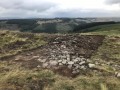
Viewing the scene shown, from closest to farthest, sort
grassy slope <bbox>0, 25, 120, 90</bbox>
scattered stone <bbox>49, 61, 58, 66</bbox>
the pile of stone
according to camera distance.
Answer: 1. grassy slope <bbox>0, 25, 120, 90</bbox>
2. the pile of stone
3. scattered stone <bbox>49, 61, 58, 66</bbox>

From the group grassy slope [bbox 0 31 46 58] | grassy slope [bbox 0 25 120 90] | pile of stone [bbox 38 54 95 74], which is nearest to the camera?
grassy slope [bbox 0 25 120 90]

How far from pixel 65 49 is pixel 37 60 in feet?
11.9

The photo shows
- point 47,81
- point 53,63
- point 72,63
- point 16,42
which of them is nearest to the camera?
point 47,81

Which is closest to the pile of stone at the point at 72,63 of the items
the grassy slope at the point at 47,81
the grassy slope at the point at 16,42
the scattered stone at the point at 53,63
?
the scattered stone at the point at 53,63

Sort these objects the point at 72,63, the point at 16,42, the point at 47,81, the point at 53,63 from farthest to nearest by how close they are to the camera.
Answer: the point at 16,42
the point at 53,63
the point at 72,63
the point at 47,81

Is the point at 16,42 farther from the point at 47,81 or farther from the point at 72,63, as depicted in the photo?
the point at 47,81

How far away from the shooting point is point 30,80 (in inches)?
679

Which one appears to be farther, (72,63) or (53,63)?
(53,63)

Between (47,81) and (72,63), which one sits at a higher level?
(72,63)

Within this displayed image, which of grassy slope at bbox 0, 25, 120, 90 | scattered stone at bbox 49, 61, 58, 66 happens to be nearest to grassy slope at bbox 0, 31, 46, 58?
grassy slope at bbox 0, 25, 120, 90

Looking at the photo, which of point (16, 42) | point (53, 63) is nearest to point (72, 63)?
point (53, 63)

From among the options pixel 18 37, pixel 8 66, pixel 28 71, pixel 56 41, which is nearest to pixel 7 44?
pixel 18 37

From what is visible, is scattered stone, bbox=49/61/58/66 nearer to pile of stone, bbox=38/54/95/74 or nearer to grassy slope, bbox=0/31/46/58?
pile of stone, bbox=38/54/95/74

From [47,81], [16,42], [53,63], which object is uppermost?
[16,42]
